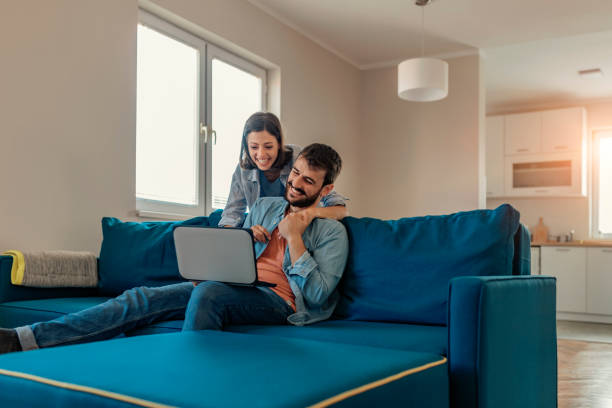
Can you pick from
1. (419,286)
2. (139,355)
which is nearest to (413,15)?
(419,286)

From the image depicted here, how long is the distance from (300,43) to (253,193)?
9.94ft

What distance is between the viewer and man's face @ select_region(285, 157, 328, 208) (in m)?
2.09

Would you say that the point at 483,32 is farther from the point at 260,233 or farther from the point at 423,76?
the point at 260,233

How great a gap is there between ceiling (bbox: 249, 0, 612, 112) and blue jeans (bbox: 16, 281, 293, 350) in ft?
10.7

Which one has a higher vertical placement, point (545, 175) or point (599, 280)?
point (545, 175)

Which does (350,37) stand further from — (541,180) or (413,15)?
(541,180)

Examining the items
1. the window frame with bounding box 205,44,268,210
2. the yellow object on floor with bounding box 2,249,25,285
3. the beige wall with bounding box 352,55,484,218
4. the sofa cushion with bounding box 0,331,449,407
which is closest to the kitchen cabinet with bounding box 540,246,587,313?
the beige wall with bounding box 352,55,484,218

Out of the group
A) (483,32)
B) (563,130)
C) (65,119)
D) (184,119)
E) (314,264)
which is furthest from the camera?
(563,130)

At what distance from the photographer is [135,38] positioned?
361cm

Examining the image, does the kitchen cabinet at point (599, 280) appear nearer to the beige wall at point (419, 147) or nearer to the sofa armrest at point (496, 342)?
the beige wall at point (419, 147)

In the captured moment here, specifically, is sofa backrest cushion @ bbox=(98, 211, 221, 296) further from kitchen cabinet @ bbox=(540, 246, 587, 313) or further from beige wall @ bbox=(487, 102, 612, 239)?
beige wall @ bbox=(487, 102, 612, 239)

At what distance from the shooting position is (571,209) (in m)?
7.25

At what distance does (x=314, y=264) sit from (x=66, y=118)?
1981mm

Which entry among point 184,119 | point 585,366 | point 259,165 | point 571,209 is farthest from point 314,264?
point 571,209
